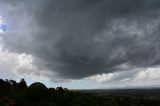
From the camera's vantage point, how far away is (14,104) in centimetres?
19900

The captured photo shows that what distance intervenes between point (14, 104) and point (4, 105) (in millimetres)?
7216

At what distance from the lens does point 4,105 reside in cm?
19312
